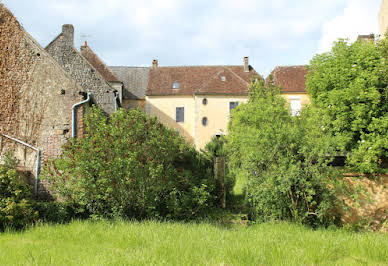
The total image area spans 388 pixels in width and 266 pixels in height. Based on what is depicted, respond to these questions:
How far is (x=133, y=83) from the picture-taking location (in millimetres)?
31625

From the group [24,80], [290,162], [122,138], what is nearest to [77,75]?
[24,80]

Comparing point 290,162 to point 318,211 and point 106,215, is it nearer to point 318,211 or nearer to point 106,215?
point 318,211

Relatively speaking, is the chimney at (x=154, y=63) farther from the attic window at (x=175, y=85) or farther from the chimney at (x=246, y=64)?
the chimney at (x=246, y=64)

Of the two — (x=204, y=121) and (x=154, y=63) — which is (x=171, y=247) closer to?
(x=204, y=121)

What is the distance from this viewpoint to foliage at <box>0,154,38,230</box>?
7066 mm

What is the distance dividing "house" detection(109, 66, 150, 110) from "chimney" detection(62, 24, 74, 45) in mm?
12468

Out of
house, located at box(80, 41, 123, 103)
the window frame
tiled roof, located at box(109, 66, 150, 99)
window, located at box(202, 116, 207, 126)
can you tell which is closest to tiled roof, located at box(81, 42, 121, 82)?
house, located at box(80, 41, 123, 103)

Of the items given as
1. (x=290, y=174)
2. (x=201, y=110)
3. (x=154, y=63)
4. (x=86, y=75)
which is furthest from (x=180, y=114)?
(x=290, y=174)

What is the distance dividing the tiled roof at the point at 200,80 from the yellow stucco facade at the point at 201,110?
561 millimetres

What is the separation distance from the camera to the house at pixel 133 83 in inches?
1186

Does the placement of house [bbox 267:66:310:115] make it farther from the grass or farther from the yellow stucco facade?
the grass

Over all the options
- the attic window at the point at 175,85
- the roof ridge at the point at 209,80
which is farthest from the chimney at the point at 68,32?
the attic window at the point at 175,85

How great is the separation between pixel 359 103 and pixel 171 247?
27.8 feet

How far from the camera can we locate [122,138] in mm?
8711
